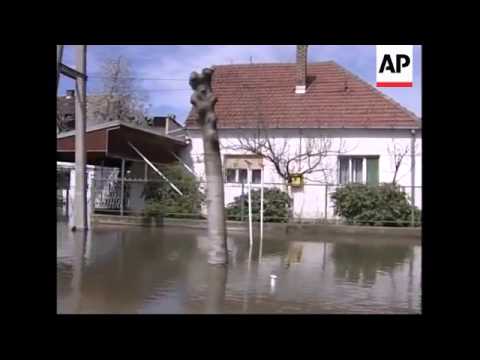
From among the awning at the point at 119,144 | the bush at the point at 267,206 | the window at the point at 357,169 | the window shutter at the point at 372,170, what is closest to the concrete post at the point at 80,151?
the awning at the point at 119,144

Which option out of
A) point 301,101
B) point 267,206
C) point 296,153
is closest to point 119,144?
point 267,206

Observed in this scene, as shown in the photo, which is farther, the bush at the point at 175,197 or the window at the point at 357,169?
the window at the point at 357,169

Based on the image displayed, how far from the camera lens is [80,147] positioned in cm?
1555

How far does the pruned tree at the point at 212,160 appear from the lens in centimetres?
964

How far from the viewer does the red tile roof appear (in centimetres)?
2027

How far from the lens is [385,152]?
65.0 ft

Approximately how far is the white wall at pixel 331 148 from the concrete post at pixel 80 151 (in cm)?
477

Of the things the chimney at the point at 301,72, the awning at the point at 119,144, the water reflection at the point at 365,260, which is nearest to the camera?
the water reflection at the point at 365,260

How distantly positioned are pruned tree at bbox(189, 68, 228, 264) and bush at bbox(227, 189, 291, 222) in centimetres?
734

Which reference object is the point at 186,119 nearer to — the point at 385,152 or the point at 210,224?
the point at 385,152

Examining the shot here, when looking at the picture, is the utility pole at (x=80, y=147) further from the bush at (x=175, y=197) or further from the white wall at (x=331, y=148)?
the white wall at (x=331, y=148)
